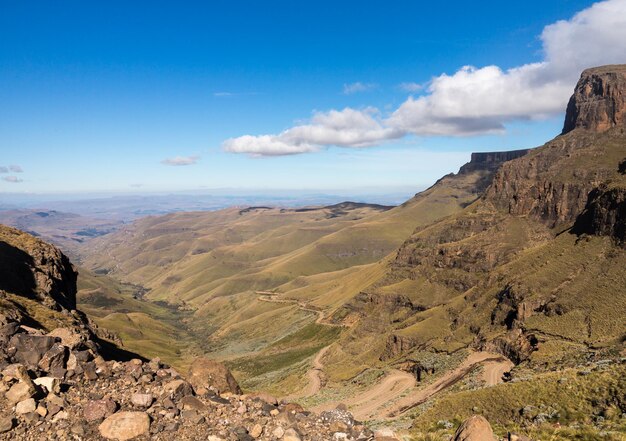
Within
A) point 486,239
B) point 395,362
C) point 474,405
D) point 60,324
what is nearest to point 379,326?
point 395,362

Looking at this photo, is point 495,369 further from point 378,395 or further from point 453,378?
point 378,395

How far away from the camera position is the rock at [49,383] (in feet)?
59.2

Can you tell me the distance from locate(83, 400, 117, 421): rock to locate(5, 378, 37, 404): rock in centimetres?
234

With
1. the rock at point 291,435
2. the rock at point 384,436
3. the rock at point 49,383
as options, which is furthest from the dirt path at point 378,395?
the rock at point 49,383

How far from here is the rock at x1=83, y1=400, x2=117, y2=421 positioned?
17.4 metres

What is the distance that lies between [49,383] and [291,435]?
11.5 meters

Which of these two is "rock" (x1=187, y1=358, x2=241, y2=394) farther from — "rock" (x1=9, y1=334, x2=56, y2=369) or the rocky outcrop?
the rocky outcrop

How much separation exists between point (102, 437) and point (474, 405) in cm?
4815

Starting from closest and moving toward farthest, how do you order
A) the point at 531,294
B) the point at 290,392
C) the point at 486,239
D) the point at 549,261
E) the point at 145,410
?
the point at 145,410 → the point at 531,294 → the point at 549,261 → the point at 290,392 → the point at 486,239

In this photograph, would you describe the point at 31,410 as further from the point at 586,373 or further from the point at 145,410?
the point at 586,373

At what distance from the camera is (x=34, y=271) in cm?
8169

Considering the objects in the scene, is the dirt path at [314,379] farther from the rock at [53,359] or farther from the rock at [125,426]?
the rock at [125,426]

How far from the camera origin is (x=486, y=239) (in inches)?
6988

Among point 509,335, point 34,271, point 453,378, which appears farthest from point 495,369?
point 34,271
